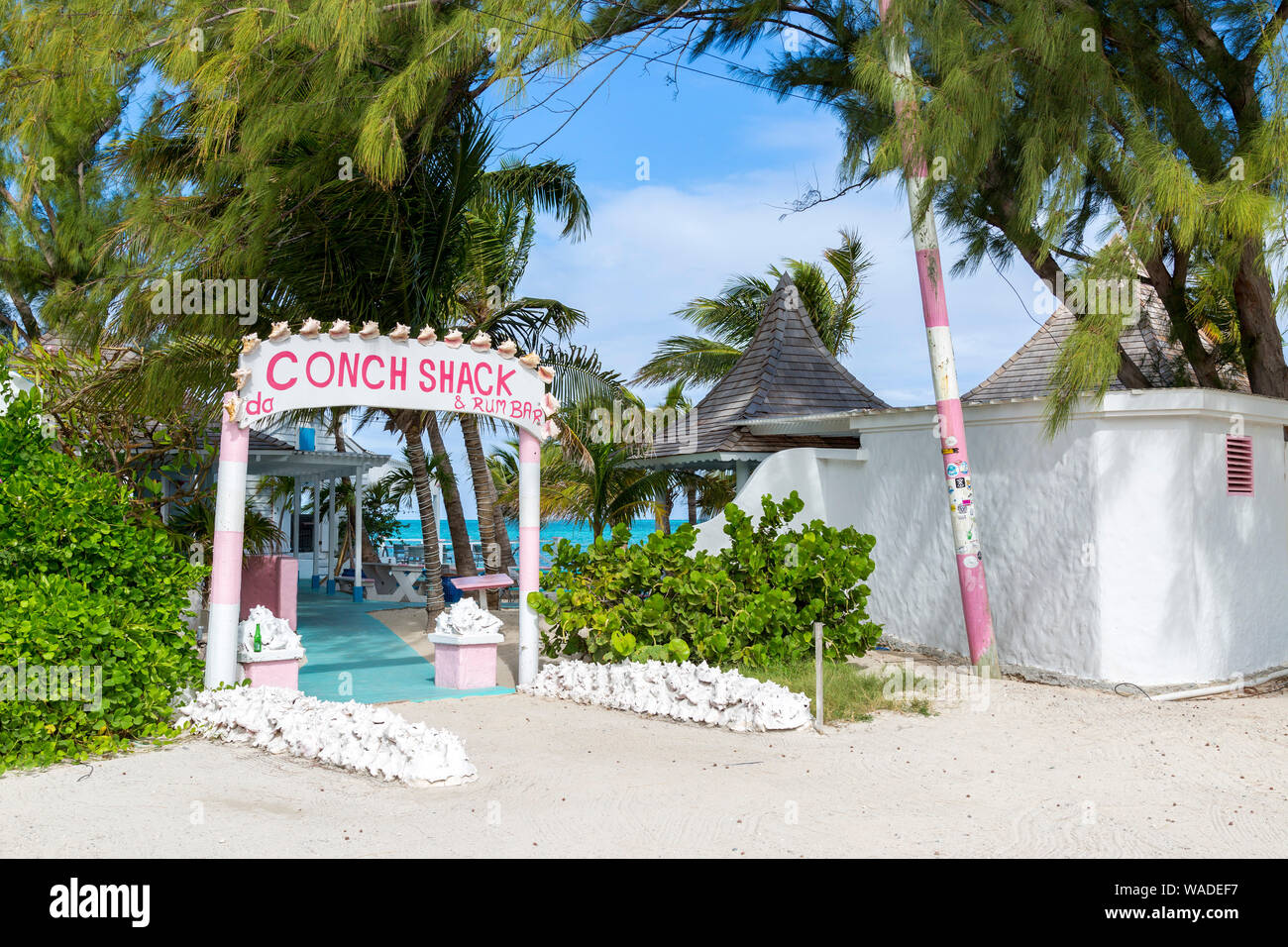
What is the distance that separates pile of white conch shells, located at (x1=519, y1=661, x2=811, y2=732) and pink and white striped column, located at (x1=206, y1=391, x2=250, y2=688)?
9.02 ft

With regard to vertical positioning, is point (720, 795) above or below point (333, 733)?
below

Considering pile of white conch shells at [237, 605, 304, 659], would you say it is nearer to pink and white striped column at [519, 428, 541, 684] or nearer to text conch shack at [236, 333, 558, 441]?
text conch shack at [236, 333, 558, 441]

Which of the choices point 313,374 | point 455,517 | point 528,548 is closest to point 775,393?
point 455,517

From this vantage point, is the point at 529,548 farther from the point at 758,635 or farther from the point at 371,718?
the point at 371,718

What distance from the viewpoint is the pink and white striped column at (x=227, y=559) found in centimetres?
838

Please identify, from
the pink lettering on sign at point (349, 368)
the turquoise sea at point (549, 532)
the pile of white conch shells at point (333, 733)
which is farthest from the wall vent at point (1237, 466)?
the pink lettering on sign at point (349, 368)

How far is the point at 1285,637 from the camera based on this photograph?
1106 cm

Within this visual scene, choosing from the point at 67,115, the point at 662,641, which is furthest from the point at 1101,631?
the point at 67,115

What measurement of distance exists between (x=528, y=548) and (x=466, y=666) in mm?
1272

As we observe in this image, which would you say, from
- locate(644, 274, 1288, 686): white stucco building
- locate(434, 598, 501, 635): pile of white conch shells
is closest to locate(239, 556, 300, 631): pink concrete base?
locate(434, 598, 501, 635): pile of white conch shells

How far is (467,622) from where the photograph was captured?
10.2 metres

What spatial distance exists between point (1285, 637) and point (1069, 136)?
574 cm

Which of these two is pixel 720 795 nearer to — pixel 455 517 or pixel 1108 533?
pixel 1108 533

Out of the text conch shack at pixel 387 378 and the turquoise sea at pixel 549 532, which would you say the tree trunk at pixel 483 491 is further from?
the text conch shack at pixel 387 378
